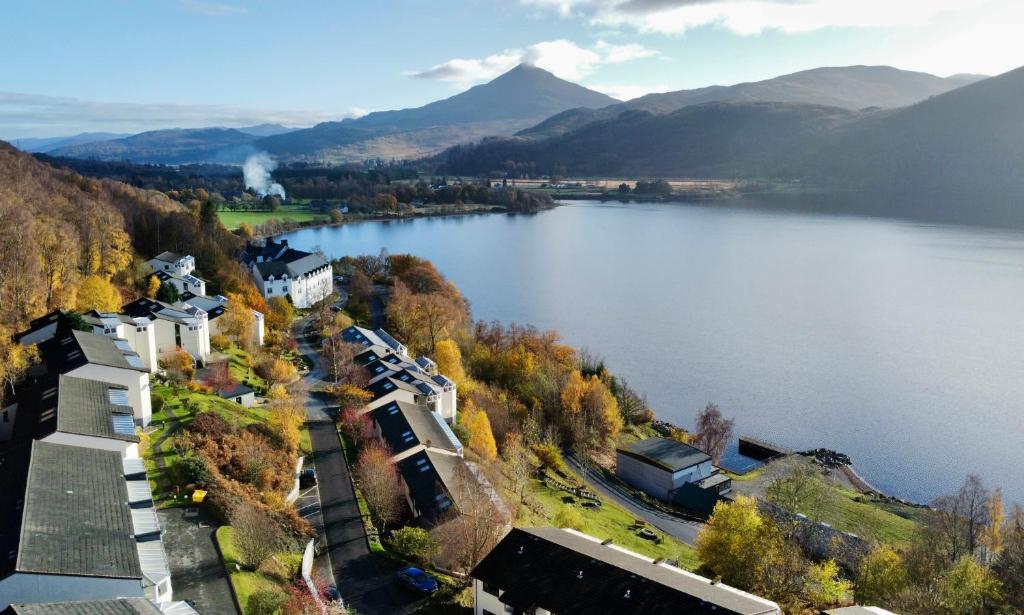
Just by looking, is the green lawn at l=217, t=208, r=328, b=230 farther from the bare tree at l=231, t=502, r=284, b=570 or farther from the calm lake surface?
the bare tree at l=231, t=502, r=284, b=570

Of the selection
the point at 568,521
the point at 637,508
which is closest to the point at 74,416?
the point at 568,521

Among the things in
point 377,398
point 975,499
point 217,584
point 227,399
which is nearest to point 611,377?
point 377,398

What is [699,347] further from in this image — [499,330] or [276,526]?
[276,526]

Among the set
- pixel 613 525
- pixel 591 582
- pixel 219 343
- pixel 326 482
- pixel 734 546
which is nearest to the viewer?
pixel 591 582

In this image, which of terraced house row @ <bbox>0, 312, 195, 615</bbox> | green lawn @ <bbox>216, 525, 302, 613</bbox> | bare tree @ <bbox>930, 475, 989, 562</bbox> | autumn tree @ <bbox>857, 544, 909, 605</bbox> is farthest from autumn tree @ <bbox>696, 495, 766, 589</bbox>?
terraced house row @ <bbox>0, 312, 195, 615</bbox>

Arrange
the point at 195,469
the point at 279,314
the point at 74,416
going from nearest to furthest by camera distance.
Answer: the point at 74,416 → the point at 195,469 → the point at 279,314

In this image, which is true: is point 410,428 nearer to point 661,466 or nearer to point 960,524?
point 661,466
